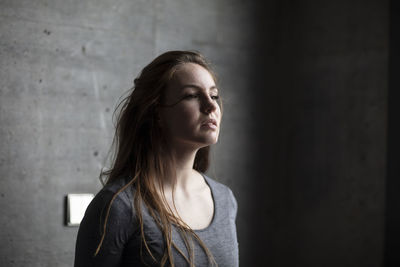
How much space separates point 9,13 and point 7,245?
761 mm

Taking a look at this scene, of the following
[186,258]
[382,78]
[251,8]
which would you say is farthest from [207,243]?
[251,8]

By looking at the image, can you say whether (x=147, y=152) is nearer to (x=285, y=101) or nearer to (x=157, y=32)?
(x=157, y=32)

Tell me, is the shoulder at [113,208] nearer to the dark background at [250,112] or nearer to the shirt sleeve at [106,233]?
the shirt sleeve at [106,233]

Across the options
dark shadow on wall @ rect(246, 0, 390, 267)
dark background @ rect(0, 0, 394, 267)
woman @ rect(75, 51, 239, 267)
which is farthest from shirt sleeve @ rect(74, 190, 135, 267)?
dark shadow on wall @ rect(246, 0, 390, 267)

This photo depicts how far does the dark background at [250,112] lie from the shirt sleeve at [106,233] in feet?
1.45

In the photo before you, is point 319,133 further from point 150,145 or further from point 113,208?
point 113,208

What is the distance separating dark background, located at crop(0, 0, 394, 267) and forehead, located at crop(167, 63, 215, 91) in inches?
18.6

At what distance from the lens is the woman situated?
4.31ft

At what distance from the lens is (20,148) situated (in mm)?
1656

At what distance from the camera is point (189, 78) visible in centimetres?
144

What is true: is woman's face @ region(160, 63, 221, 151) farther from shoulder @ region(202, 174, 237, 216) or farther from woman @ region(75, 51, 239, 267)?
shoulder @ region(202, 174, 237, 216)

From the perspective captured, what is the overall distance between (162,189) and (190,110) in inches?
9.6

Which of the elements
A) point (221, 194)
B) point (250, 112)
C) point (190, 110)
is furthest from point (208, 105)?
point (250, 112)

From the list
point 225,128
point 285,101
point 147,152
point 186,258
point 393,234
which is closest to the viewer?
point 186,258
